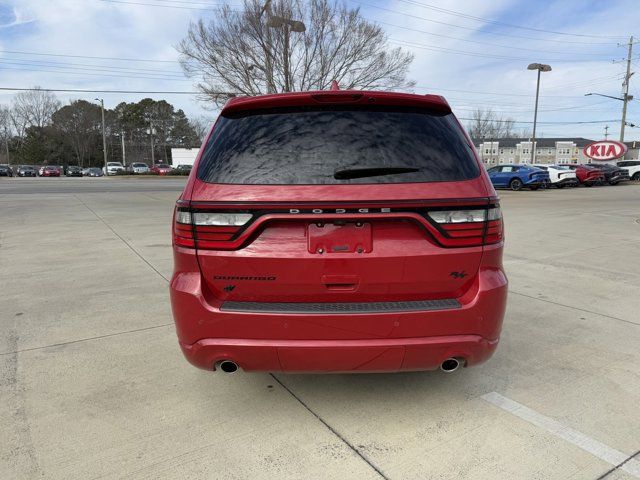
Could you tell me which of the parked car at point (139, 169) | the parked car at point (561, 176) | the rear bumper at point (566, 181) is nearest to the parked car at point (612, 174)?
the rear bumper at point (566, 181)

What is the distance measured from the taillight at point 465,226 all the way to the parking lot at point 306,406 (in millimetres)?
1086

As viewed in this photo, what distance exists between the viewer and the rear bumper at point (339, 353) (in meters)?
2.30

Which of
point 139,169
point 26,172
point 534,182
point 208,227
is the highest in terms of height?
point 208,227

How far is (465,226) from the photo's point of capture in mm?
2324

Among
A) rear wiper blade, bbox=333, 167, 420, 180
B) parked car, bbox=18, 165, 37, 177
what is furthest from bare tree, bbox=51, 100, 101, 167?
rear wiper blade, bbox=333, 167, 420, 180

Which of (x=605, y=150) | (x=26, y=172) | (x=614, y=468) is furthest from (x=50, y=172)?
(x=614, y=468)

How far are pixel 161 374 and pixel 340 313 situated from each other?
1.68 meters

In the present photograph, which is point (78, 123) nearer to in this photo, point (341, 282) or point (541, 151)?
point (341, 282)

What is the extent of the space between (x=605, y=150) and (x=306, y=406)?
107 ft

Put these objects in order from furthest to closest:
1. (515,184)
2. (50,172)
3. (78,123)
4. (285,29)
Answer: (78,123) → (50,172) → (515,184) → (285,29)

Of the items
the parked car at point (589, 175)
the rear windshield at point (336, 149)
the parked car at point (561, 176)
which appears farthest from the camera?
the parked car at point (589, 175)

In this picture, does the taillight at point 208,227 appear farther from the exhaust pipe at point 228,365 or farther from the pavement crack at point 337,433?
the pavement crack at point 337,433

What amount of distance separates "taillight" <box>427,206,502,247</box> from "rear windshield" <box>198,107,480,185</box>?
7.5 inches

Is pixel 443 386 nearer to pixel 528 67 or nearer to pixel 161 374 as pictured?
pixel 161 374
